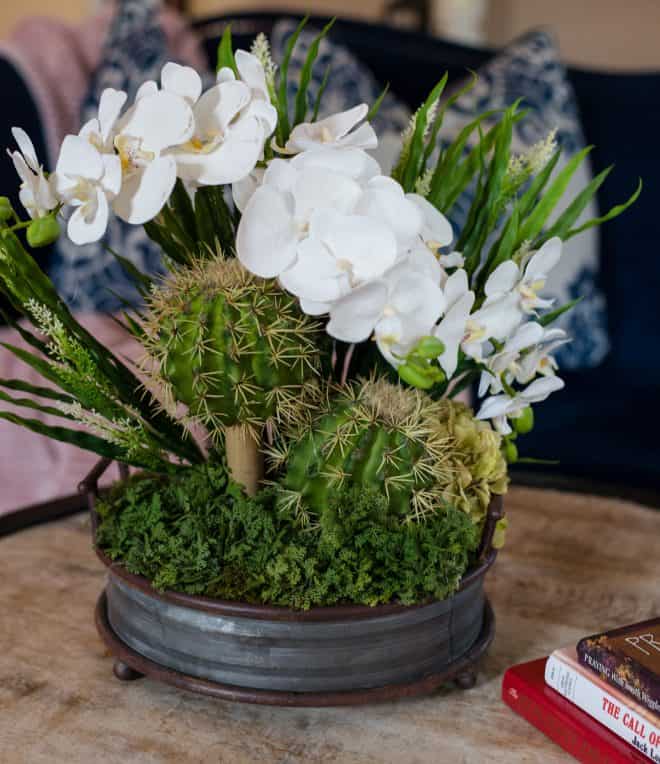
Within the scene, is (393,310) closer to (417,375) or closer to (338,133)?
(417,375)

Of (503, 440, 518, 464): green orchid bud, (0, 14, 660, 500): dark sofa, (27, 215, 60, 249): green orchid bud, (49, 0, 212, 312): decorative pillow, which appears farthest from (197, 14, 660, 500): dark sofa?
(27, 215, 60, 249): green orchid bud

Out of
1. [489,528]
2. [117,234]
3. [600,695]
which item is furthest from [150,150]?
[117,234]

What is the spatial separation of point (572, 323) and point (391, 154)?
0.52 meters

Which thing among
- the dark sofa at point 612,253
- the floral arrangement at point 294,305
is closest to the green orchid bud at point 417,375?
the floral arrangement at point 294,305

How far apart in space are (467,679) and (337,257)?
364 mm

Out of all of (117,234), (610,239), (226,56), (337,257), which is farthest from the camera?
(610,239)

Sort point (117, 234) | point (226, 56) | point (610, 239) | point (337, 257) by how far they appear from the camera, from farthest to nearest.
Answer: point (610, 239)
point (117, 234)
point (226, 56)
point (337, 257)

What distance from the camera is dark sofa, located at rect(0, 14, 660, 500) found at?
1.66m

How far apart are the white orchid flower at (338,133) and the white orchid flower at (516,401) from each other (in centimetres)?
21

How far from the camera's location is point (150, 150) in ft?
1.91

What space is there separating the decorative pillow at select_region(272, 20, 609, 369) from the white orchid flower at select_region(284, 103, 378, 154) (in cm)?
130

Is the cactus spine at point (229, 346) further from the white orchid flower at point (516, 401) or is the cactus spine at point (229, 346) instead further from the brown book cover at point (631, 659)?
the brown book cover at point (631, 659)

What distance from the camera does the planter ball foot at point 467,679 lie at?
0.72m

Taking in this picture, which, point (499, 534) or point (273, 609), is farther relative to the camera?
point (499, 534)
